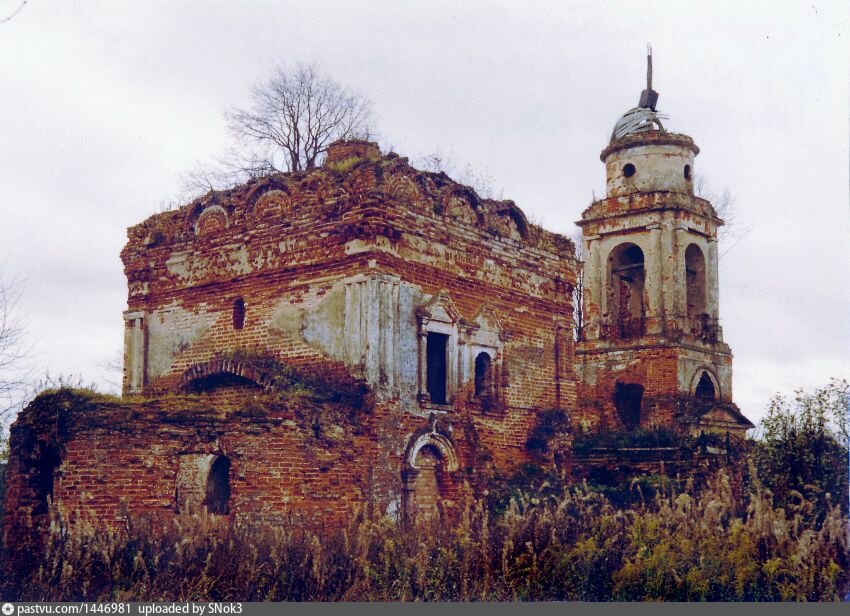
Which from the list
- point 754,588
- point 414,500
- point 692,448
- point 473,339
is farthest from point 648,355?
point 754,588

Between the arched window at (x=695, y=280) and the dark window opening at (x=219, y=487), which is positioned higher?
the arched window at (x=695, y=280)

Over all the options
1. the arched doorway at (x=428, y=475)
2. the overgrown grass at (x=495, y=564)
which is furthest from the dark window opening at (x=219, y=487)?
the overgrown grass at (x=495, y=564)

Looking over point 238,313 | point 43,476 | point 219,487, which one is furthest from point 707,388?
point 43,476

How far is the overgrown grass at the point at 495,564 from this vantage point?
871cm

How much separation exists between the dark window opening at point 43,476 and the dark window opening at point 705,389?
46.5 feet

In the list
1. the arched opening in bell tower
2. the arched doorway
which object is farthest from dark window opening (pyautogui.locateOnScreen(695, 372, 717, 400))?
the arched doorway

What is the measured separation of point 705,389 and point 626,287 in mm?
2802

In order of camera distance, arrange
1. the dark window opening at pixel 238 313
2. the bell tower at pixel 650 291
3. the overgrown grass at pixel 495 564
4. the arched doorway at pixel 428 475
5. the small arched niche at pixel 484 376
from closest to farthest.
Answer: the overgrown grass at pixel 495 564
the arched doorway at pixel 428 475
the dark window opening at pixel 238 313
the small arched niche at pixel 484 376
the bell tower at pixel 650 291

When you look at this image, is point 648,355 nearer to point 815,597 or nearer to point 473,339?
point 473,339

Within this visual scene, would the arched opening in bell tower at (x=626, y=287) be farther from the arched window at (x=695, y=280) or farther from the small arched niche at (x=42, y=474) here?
the small arched niche at (x=42, y=474)

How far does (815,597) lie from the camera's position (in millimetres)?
8609

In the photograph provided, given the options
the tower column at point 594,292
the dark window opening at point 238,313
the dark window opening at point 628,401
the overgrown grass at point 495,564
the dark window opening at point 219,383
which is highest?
the tower column at point 594,292

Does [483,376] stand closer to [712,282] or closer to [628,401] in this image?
[628,401]

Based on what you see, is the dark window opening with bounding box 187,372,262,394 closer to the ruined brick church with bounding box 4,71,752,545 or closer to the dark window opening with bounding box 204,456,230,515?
the ruined brick church with bounding box 4,71,752,545
